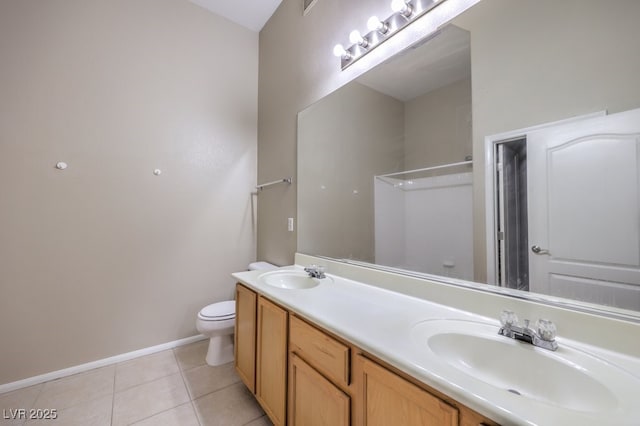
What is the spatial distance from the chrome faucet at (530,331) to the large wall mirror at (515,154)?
0.13 m

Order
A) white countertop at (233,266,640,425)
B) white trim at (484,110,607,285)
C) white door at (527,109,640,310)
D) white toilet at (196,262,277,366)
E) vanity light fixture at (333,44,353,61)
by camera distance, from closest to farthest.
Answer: white countertop at (233,266,640,425) < white door at (527,109,640,310) < white trim at (484,110,607,285) < vanity light fixture at (333,44,353,61) < white toilet at (196,262,277,366)

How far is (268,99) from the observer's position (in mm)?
2475

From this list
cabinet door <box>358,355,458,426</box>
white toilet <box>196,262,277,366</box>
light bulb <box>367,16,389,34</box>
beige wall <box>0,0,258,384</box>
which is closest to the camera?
cabinet door <box>358,355,458,426</box>

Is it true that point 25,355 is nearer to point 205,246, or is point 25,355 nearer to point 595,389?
point 205,246

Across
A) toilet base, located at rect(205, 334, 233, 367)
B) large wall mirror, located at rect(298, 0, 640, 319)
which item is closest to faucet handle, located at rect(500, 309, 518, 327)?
large wall mirror, located at rect(298, 0, 640, 319)

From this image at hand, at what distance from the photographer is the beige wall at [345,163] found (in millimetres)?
1442

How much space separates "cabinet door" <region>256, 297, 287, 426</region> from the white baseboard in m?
1.23

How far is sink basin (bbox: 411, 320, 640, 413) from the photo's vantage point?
589 mm

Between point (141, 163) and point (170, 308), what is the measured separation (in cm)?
126

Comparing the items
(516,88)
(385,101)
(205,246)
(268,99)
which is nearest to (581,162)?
(516,88)

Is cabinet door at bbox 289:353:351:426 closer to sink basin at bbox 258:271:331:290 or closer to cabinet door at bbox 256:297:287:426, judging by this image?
cabinet door at bbox 256:297:287:426

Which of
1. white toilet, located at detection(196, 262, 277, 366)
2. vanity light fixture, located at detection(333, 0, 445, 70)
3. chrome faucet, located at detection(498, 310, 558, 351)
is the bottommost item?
white toilet, located at detection(196, 262, 277, 366)

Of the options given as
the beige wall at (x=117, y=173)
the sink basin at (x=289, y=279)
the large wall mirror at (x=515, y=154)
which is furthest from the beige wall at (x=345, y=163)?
the beige wall at (x=117, y=173)

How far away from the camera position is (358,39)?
1.49 metres
